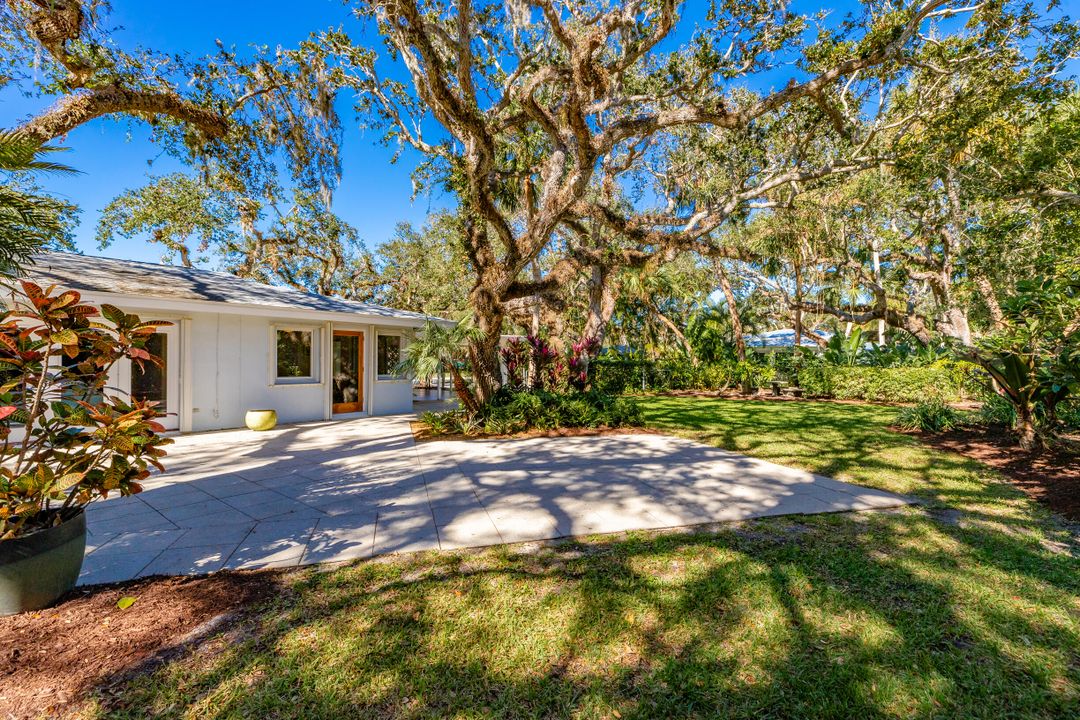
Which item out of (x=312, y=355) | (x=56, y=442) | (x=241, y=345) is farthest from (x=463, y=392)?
(x=56, y=442)

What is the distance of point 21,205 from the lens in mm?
2594

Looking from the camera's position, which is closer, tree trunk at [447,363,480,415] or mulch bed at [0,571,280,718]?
mulch bed at [0,571,280,718]

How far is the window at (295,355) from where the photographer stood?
31.9 ft

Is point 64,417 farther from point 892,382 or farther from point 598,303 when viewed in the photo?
point 892,382

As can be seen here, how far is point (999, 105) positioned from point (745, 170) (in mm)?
4471

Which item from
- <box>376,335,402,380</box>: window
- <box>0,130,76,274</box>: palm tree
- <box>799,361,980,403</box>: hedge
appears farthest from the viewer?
<box>799,361,980,403</box>: hedge

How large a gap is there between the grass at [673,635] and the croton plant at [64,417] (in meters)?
1.20

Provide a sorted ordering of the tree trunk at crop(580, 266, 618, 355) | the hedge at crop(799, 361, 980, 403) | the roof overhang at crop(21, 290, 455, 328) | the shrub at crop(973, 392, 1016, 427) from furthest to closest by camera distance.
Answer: the hedge at crop(799, 361, 980, 403), the tree trunk at crop(580, 266, 618, 355), the shrub at crop(973, 392, 1016, 427), the roof overhang at crop(21, 290, 455, 328)

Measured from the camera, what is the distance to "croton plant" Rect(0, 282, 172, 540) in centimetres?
231

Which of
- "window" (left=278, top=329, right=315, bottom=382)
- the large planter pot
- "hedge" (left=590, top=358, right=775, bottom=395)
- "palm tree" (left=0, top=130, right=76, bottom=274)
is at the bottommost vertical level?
the large planter pot

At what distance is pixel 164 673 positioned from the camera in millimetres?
1990

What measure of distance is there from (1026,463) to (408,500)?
793cm

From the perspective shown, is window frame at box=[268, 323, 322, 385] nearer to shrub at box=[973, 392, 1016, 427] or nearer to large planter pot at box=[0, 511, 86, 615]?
large planter pot at box=[0, 511, 86, 615]

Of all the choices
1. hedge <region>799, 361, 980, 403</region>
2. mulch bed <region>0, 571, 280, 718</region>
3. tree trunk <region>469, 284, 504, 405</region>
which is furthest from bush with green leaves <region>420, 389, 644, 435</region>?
hedge <region>799, 361, 980, 403</region>
